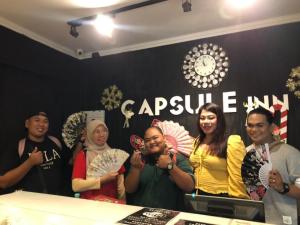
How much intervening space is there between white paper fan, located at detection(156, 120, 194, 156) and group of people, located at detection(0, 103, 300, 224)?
29 cm

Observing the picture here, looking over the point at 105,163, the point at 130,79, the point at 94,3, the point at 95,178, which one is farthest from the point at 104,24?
the point at 95,178

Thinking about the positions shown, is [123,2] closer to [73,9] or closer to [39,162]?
[73,9]

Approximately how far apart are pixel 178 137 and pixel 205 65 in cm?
80

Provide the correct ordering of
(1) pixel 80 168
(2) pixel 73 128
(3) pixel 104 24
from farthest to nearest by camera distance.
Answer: (2) pixel 73 128 → (3) pixel 104 24 → (1) pixel 80 168

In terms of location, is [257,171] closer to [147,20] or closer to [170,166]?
[170,166]

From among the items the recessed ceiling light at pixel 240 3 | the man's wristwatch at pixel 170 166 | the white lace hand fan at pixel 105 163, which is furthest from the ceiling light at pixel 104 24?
the man's wristwatch at pixel 170 166

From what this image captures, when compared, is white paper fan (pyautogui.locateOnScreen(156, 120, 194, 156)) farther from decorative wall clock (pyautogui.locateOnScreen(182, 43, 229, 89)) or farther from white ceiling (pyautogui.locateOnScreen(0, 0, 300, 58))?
white ceiling (pyautogui.locateOnScreen(0, 0, 300, 58))

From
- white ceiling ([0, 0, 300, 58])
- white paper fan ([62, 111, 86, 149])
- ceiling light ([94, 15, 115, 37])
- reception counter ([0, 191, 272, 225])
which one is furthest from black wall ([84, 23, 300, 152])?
reception counter ([0, 191, 272, 225])

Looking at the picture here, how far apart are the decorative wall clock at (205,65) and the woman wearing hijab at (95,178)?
1091mm

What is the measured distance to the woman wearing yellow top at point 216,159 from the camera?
84.5 inches

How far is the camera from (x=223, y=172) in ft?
7.18

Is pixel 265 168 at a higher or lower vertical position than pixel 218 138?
lower

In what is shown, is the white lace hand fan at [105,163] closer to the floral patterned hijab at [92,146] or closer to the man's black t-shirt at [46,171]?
the floral patterned hijab at [92,146]

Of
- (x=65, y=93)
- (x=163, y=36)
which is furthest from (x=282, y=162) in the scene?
(x=65, y=93)
